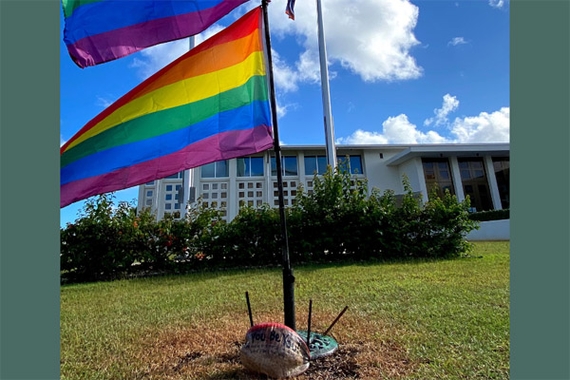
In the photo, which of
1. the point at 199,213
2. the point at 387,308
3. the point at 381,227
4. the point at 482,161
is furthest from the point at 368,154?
the point at 387,308

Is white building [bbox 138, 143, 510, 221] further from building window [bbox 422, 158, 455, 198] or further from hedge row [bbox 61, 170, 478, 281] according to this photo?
hedge row [bbox 61, 170, 478, 281]

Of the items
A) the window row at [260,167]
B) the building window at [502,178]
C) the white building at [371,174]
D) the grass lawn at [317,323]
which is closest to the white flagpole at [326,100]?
the grass lawn at [317,323]

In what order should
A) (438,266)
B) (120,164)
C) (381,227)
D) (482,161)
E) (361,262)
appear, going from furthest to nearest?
(482,161), (381,227), (361,262), (438,266), (120,164)

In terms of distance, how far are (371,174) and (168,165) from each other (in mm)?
19401

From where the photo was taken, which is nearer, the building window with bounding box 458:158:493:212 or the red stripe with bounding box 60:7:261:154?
the red stripe with bounding box 60:7:261:154

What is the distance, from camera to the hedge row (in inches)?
333

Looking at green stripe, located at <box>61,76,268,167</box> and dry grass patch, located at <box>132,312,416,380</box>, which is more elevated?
green stripe, located at <box>61,76,268,167</box>

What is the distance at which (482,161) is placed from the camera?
2138cm

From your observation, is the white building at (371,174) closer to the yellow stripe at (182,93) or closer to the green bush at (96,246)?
the green bush at (96,246)

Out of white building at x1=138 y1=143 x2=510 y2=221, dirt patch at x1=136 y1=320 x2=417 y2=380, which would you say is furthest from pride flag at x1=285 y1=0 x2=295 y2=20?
white building at x1=138 y1=143 x2=510 y2=221

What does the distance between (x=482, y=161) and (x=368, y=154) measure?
6.61 metres

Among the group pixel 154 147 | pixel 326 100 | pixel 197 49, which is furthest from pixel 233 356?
pixel 326 100

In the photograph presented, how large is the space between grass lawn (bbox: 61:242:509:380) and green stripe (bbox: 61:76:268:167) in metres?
1.83

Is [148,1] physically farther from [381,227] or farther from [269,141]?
[381,227]
